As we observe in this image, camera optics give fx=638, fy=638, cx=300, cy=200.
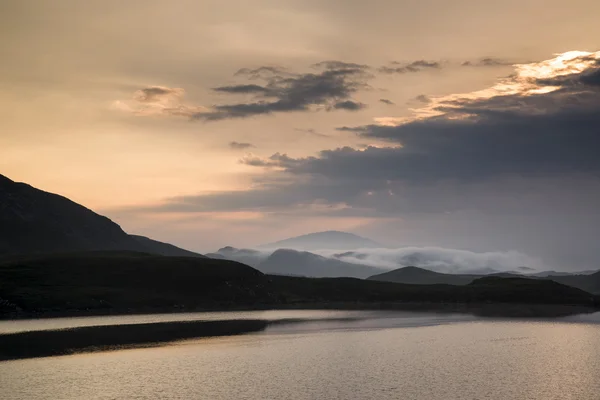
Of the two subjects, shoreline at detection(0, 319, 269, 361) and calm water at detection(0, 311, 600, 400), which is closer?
calm water at detection(0, 311, 600, 400)

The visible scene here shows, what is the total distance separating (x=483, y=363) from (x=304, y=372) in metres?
28.8

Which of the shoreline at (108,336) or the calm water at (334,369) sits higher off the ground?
the shoreline at (108,336)

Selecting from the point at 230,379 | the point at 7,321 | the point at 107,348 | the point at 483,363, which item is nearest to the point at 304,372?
the point at 230,379

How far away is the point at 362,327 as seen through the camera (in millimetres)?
161750

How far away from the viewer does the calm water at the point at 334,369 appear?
7762 centimetres

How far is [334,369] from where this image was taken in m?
95.8

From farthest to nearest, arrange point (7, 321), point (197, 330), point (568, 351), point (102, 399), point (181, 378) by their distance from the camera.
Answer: point (7, 321)
point (197, 330)
point (568, 351)
point (181, 378)
point (102, 399)

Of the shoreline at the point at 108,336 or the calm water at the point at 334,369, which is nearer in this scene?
the calm water at the point at 334,369

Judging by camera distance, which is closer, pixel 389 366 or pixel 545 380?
pixel 545 380

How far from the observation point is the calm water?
77.6 meters

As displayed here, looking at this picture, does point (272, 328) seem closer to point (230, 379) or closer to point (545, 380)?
point (230, 379)

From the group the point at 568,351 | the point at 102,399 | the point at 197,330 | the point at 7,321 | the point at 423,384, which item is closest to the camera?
the point at 102,399

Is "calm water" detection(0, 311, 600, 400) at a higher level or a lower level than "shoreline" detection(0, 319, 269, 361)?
lower

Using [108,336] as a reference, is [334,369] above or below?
below
